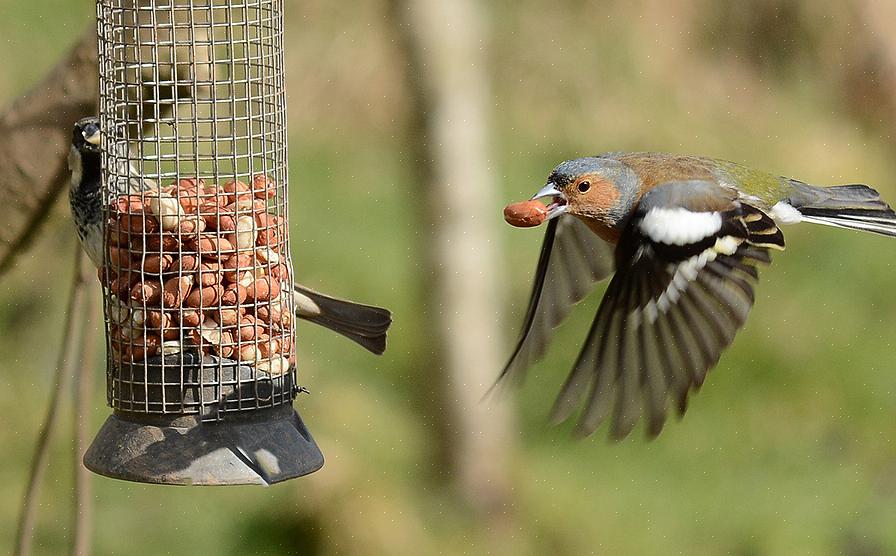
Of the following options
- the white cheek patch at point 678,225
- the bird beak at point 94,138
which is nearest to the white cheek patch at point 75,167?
the bird beak at point 94,138

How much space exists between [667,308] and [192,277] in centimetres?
131

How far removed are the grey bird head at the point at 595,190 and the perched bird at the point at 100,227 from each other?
63cm

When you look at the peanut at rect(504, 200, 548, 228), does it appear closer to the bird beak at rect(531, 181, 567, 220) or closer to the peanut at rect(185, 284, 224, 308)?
the bird beak at rect(531, 181, 567, 220)

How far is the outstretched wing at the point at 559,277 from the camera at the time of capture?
4.15 metres

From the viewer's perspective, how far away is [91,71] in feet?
13.0

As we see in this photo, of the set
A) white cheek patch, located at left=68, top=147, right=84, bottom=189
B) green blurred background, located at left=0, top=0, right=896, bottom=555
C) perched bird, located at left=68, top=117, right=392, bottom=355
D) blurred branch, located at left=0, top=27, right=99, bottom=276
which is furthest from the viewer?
green blurred background, located at left=0, top=0, right=896, bottom=555

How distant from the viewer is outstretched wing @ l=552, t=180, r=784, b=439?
11.4ft

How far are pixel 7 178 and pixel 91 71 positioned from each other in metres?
0.43

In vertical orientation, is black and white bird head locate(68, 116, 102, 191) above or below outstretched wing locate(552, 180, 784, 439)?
above

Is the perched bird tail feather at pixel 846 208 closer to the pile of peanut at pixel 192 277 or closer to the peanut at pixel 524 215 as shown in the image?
the peanut at pixel 524 215

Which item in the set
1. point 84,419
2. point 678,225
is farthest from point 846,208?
point 84,419

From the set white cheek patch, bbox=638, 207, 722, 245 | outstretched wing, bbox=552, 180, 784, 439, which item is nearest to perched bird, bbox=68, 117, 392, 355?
outstretched wing, bbox=552, 180, 784, 439

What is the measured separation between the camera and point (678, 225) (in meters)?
3.69

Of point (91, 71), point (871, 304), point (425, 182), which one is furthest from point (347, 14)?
point (91, 71)
